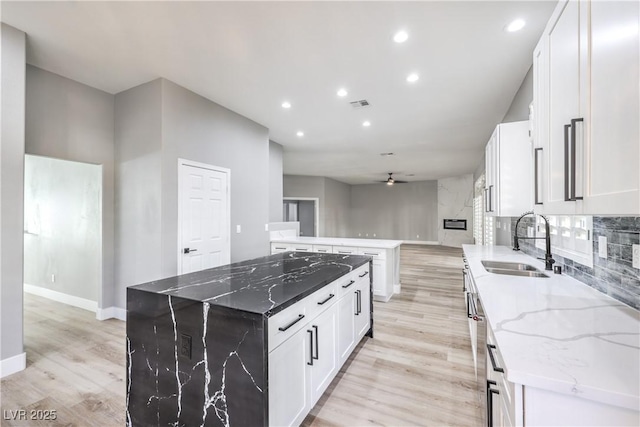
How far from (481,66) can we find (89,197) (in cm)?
511

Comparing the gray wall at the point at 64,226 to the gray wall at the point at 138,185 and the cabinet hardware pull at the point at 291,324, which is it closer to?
the gray wall at the point at 138,185

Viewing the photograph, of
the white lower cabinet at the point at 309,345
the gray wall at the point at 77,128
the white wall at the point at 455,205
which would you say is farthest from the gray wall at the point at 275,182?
the white wall at the point at 455,205

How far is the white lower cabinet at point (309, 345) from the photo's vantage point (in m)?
1.39

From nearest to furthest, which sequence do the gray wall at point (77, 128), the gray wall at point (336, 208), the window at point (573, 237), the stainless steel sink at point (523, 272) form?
1. the window at point (573, 237)
2. the stainless steel sink at point (523, 272)
3. the gray wall at point (77, 128)
4. the gray wall at point (336, 208)

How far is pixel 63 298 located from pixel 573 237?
6183 mm

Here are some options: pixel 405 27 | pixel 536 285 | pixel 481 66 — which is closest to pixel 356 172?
pixel 481 66

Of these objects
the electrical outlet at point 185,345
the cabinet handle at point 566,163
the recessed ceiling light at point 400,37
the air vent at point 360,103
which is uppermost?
the recessed ceiling light at point 400,37

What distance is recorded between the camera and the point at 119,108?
11.7 ft

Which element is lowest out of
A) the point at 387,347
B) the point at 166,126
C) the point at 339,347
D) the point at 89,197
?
the point at 387,347

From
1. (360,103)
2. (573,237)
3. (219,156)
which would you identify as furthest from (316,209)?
(573,237)

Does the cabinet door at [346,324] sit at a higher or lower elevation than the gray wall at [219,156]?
lower

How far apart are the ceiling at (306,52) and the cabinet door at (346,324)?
225cm

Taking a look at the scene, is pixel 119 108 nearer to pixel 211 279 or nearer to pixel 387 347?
pixel 211 279

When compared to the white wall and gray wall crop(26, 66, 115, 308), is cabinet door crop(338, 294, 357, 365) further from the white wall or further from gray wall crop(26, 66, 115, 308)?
the white wall
